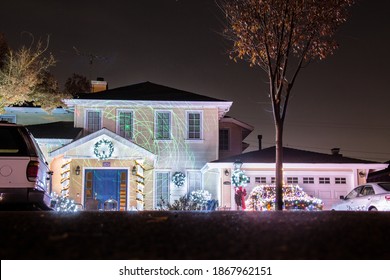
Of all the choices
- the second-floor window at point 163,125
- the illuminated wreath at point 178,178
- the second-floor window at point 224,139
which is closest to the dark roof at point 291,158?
the illuminated wreath at point 178,178

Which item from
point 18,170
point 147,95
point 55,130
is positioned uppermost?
point 147,95

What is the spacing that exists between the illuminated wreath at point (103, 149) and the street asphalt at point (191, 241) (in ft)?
66.8

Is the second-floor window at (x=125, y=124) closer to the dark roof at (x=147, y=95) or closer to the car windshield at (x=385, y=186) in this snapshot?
the dark roof at (x=147, y=95)

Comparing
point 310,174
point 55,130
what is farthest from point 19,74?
point 310,174

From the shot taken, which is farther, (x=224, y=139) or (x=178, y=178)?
(x=224, y=139)

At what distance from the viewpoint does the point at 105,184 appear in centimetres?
2767

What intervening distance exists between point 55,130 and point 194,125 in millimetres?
6743

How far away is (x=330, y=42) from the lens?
1909 centimetres

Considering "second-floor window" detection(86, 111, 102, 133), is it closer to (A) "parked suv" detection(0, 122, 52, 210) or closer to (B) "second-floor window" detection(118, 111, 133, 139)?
(B) "second-floor window" detection(118, 111, 133, 139)

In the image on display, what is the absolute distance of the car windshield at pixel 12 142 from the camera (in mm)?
10578

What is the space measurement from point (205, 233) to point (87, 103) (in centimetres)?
2439

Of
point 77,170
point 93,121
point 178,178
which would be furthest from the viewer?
point 93,121

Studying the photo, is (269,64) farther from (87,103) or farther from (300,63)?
(87,103)

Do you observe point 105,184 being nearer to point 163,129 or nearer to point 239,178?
point 163,129
